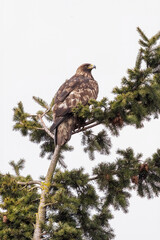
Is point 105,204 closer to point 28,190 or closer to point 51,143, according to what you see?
point 28,190

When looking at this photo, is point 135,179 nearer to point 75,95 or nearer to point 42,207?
point 42,207

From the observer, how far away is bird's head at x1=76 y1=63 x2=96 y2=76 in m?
7.60

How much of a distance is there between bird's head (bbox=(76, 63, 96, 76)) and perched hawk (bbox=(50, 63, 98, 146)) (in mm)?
1032

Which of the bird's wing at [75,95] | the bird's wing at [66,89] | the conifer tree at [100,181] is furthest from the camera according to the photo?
the bird's wing at [66,89]

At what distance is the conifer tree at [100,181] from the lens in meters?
4.64

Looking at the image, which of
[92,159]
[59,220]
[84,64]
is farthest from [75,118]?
[84,64]

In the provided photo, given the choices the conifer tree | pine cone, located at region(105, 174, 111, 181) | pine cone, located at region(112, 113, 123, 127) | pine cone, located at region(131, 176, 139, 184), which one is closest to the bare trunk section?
the conifer tree

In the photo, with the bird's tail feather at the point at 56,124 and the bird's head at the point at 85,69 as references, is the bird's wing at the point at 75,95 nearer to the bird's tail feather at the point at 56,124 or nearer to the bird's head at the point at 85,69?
the bird's tail feather at the point at 56,124

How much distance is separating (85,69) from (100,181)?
3.28m

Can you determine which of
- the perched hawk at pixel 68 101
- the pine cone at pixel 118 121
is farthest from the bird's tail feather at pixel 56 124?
the pine cone at pixel 118 121

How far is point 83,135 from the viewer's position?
559 cm

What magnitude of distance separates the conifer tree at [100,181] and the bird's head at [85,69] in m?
2.37

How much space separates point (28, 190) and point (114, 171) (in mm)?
1321

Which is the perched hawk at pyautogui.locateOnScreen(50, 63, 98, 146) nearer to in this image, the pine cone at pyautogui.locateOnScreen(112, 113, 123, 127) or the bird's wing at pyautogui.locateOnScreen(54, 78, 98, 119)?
the bird's wing at pyautogui.locateOnScreen(54, 78, 98, 119)
